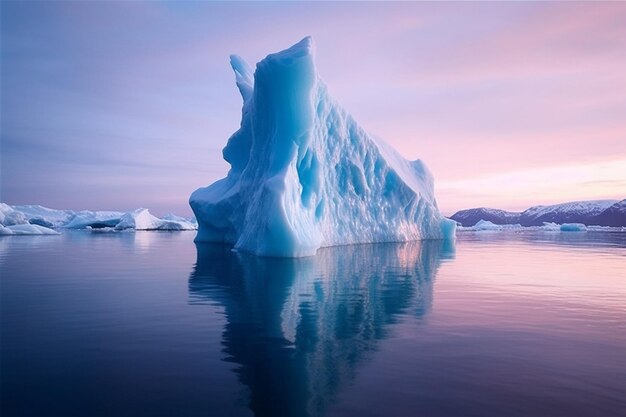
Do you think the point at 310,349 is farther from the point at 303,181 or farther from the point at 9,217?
the point at 9,217

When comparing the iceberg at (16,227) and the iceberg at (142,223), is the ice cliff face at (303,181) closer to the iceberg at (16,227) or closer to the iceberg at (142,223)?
the iceberg at (16,227)

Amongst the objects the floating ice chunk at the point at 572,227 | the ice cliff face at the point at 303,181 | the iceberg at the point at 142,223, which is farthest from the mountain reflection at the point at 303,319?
the floating ice chunk at the point at 572,227

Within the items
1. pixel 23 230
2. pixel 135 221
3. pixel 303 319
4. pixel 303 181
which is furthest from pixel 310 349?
pixel 135 221

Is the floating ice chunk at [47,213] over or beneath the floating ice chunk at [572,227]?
over

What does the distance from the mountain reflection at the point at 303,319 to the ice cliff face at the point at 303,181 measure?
406cm

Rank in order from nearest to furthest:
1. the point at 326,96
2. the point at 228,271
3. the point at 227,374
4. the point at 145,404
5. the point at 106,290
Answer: the point at 145,404
the point at 227,374
the point at 106,290
the point at 228,271
the point at 326,96

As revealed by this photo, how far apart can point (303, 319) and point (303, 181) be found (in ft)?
43.1

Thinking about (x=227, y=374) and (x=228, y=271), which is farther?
(x=228, y=271)

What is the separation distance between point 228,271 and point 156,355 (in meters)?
7.55

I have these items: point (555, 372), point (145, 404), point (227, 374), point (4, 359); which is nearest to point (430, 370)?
point (555, 372)

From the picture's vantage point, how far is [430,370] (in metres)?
4.04

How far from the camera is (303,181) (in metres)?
19.0

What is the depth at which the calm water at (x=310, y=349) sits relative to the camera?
11.0 feet

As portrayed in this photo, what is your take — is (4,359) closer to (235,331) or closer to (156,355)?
(156,355)
